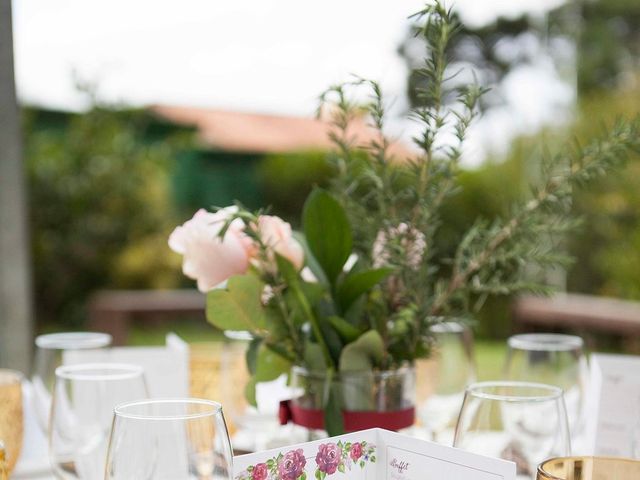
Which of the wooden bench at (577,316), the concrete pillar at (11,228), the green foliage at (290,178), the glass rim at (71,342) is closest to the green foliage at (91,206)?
the green foliage at (290,178)

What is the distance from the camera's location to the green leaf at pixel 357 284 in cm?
103

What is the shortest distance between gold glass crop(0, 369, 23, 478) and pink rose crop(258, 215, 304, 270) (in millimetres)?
355

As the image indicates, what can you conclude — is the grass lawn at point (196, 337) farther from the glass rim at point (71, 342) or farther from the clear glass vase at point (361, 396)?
the clear glass vase at point (361, 396)

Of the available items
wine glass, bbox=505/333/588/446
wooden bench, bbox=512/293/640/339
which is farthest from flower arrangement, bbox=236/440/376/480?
wooden bench, bbox=512/293/640/339

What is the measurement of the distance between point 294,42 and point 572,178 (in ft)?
29.9

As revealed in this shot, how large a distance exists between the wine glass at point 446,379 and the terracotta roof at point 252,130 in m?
8.00

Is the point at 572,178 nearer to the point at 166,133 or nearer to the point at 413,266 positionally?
the point at 413,266

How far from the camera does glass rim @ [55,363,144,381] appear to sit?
987 millimetres

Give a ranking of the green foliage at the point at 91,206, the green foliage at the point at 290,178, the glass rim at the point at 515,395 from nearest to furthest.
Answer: the glass rim at the point at 515,395, the green foliage at the point at 91,206, the green foliage at the point at 290,178

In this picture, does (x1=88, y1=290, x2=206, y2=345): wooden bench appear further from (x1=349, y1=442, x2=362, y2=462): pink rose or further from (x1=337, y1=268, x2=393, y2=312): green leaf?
(x1=349, y1=442, x2=362, y2=462): pink rose

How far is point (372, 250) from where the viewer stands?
1.12 metres

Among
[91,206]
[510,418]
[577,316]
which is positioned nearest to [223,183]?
[91,206]

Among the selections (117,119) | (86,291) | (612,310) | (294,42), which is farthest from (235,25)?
(612,310)

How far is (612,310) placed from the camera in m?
6.42
